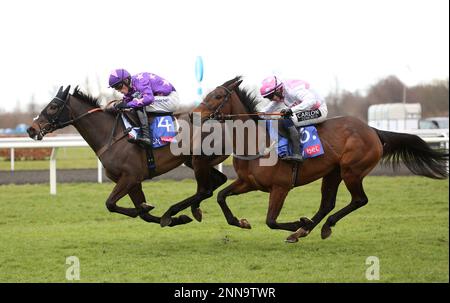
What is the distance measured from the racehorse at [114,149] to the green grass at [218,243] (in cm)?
48

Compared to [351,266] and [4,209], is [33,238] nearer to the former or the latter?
[4,209]

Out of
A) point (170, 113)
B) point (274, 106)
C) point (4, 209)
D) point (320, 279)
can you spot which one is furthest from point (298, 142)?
point (4, 209)

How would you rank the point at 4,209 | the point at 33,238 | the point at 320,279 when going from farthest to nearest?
the point at 4,209 → the point at 33,238 → the point at 320,279

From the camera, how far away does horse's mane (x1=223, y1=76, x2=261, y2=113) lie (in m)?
6.98

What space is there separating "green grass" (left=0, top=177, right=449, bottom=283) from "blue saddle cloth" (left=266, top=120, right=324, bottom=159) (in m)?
0.94

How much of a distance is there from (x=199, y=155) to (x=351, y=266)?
81.9 inches

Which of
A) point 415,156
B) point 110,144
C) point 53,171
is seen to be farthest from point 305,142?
point 53,171

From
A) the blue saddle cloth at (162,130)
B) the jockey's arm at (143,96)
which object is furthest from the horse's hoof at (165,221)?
the jockey's arm at (143,96)

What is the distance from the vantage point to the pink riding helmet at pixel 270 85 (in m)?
6.82

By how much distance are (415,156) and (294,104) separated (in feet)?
6.32

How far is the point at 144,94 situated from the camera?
704cm

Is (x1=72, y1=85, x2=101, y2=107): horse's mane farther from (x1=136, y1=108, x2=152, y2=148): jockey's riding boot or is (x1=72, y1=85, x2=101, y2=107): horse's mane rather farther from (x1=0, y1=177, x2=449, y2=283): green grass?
(x1=0, y1=177, x2=449, y2=283): green grass

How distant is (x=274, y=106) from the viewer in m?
7.15
